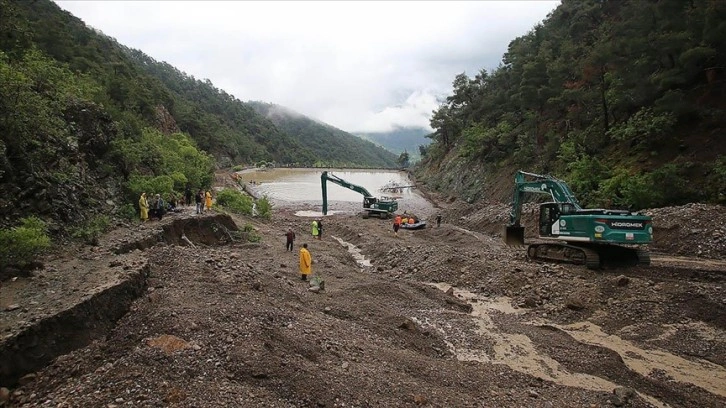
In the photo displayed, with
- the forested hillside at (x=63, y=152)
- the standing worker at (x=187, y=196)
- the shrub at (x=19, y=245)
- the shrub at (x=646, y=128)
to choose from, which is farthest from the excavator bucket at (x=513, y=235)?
the standing worker at (x=187, y=196)

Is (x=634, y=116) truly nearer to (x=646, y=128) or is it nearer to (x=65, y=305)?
(x=646, y=128)

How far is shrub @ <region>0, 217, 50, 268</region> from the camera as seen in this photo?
9.82 metres

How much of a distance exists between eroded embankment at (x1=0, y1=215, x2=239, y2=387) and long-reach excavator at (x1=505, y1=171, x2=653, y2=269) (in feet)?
48.1

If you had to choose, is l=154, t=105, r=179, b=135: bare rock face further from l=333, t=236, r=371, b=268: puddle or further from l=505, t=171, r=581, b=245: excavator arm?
l=505, t=171, r=581, b=245: excavator arm

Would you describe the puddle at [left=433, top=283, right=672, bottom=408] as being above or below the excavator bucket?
below

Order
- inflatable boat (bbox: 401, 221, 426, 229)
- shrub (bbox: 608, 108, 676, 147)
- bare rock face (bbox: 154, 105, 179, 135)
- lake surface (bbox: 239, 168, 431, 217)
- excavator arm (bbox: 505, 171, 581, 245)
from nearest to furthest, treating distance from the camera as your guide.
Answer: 1. excavator arm (bbox: 505, 171, 581, 245)
2. shrub (bbox: 608, 108, 676, 147)
3. inflatable boat (bbox: 401, 221, 426, 229)
4. lake surface (bbox: 239, 168, 431, 217)
5. bare rock face (bbox: 154, 105, 179, 135)

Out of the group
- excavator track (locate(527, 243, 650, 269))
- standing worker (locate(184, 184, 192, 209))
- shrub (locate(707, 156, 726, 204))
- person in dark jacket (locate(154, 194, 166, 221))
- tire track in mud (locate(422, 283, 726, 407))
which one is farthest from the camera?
standing worker (locate(184, 184, 192, 209))

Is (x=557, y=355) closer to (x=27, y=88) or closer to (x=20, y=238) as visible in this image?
(x=20, y=238)

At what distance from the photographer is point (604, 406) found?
7.78 metres

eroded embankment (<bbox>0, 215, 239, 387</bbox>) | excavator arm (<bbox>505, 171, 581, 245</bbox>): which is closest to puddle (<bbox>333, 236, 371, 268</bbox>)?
excavator arm (<bbox>505, 171, 581, 245</bbox>)

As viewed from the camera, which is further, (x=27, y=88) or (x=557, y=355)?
(x=27, y=88)

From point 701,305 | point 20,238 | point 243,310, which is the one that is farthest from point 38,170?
point 701,305

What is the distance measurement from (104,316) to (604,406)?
389 inches

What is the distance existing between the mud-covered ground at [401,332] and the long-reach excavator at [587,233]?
0.85 metres
